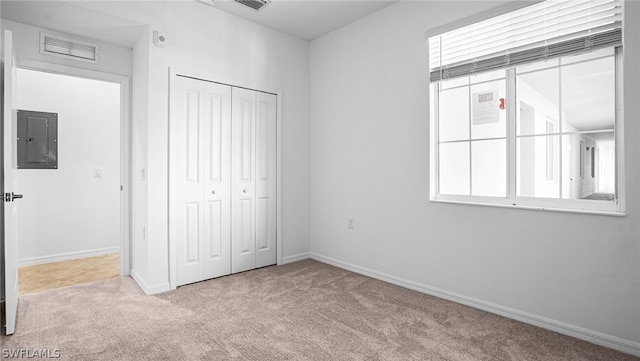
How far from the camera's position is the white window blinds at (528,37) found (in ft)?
6.97

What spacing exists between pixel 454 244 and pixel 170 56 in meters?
2.95

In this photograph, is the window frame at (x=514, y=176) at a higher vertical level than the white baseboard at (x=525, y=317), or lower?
higher

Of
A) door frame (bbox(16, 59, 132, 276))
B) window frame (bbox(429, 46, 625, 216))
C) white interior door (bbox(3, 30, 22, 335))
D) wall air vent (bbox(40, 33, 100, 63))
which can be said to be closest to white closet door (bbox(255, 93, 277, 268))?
door frame (bbox(16, 59, 132, 276))

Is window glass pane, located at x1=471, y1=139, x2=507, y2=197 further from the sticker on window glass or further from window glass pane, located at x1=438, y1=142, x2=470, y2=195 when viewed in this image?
the sticker on window glass

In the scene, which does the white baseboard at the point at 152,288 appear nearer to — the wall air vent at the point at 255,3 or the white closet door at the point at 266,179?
the white closet door at the point at 266,179

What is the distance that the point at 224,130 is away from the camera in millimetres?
3404

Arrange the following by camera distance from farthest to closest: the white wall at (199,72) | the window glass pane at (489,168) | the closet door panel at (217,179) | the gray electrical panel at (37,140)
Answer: the gray electrical panel at (37,140)
the closet door panel at (217,179)
the white wall at (199,72)
the window glass pane at (489,168)

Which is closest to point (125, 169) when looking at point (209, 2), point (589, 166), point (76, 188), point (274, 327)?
point (76, 188)

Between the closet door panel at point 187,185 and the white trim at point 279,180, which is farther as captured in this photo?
the white trim at point 279,180

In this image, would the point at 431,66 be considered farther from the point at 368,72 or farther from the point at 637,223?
the point at 637,223

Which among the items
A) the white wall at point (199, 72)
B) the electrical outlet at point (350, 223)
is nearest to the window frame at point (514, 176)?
the electrical outlet at point (350, 223)

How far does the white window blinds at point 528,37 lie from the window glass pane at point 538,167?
559mm

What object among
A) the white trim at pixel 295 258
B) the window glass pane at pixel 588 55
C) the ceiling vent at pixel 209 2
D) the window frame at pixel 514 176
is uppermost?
the ceiling vent at pixel 209 2

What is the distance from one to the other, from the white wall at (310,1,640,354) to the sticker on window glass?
392 mm
